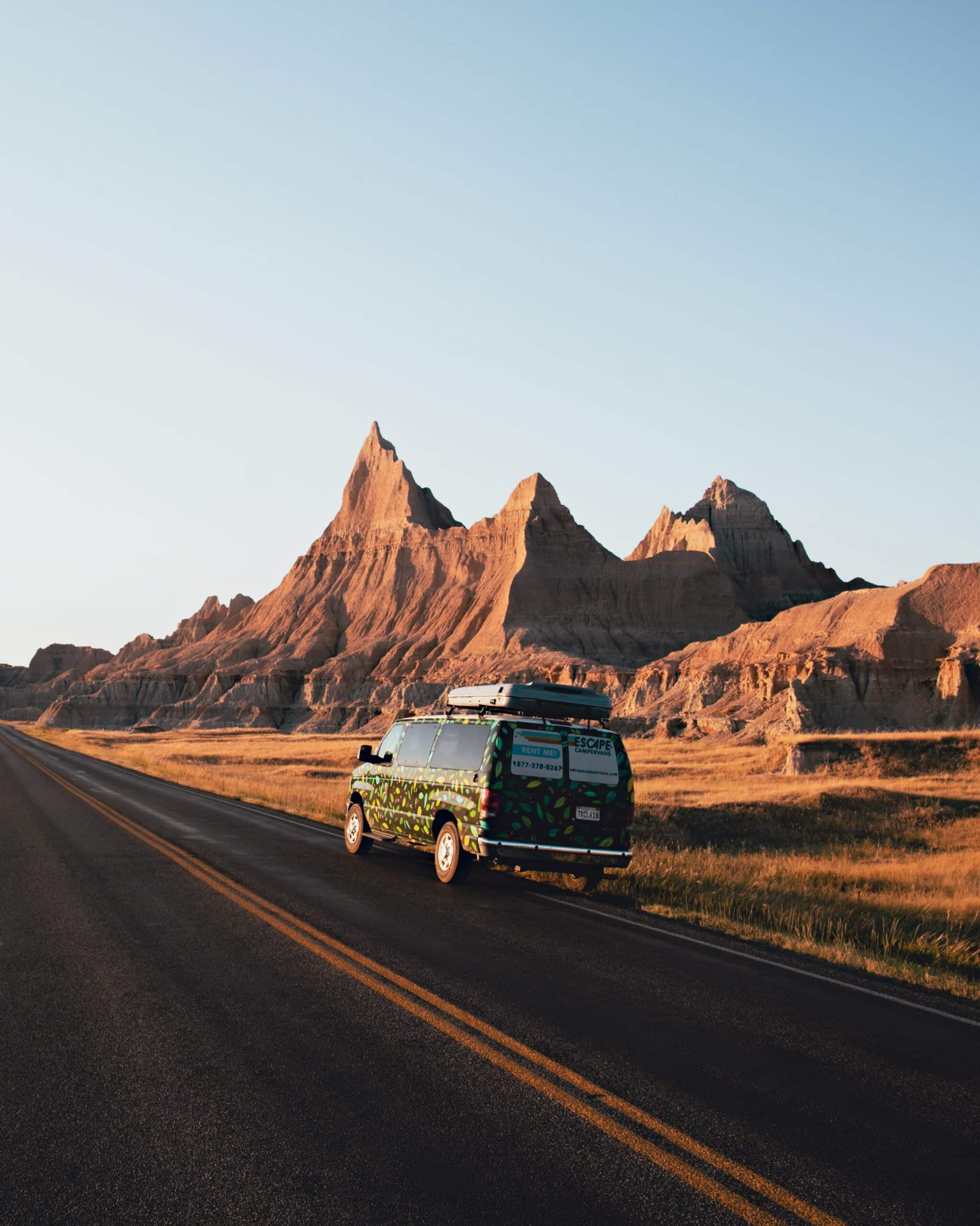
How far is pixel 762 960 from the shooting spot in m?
8.82

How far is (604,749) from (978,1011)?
220 inches

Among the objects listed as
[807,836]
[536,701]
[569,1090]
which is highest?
[536,701]

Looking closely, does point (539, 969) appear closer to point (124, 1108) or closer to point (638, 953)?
point (638, 953)

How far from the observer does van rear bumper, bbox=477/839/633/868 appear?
38.1 feet

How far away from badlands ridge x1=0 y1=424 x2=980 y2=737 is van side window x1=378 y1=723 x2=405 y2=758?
45028 millimetres

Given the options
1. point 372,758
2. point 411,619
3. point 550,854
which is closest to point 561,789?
point 550,854

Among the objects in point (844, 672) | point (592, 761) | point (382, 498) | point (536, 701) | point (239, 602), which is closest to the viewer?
point (592, 761)

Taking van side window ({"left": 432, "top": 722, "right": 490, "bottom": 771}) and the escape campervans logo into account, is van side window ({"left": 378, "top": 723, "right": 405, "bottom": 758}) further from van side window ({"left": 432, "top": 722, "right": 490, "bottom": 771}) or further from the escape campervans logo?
the escape campervans logo

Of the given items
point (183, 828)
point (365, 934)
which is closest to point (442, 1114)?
point (365, 934)

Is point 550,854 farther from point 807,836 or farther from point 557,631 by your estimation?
point 557,631

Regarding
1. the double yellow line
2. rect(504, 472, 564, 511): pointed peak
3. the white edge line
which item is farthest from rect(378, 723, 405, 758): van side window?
rect(504, 472, 564, 511): pointed peak

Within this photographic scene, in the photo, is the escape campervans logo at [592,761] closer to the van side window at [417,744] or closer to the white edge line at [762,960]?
the white edge line at [762,960]

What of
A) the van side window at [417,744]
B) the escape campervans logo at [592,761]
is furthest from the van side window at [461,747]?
the escape campervans logo at [592,761]

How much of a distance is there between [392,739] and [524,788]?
3794 millimetres
